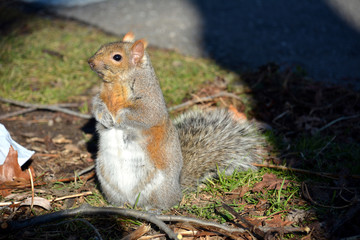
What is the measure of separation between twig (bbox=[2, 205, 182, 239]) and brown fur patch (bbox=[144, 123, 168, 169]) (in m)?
0.30

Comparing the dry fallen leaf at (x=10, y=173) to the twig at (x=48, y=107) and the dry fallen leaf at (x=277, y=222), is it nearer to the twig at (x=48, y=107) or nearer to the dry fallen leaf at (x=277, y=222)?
the twig at (x=48, y=107)

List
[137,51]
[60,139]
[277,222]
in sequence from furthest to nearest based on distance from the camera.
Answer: [60,139] → [137,51] → [277,222]

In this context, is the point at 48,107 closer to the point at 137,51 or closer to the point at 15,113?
the point at 15,113

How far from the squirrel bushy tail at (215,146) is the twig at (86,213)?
466 mm

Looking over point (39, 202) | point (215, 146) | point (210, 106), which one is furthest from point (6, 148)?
point (210, 106)

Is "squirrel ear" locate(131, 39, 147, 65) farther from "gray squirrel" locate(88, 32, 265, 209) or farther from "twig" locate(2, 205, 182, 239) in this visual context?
"twig" locate(2, 205, 182, 239)

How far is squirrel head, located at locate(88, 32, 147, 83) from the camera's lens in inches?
82.0

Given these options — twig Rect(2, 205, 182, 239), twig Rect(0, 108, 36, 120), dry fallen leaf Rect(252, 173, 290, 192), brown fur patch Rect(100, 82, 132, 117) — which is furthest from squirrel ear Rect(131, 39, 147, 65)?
twig Rect(0, 108, 36, 120)

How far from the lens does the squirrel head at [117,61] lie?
2.08 meters

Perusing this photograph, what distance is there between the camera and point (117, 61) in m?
2.09

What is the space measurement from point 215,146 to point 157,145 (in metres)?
0.49

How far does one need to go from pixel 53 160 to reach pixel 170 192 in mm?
964

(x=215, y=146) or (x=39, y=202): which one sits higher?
(x=215, y=146)

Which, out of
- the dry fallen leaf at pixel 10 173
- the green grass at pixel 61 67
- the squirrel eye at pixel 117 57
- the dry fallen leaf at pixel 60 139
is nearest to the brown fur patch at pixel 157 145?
the squirrel eye at pixel 117 57
